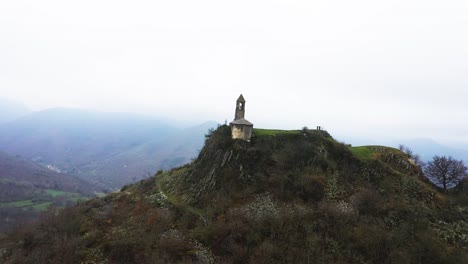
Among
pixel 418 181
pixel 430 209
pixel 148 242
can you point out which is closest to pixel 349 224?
pixel 430 209

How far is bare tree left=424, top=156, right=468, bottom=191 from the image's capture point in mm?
39125

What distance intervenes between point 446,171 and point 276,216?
78.5 ft

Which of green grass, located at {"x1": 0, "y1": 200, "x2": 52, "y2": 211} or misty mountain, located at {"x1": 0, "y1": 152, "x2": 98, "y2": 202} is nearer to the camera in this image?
green grass, located at {"x1": 0, "y1": 200, "x2": 52, "y2": 211}

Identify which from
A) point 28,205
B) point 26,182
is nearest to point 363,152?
point 28,205

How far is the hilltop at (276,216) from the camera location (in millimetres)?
29125

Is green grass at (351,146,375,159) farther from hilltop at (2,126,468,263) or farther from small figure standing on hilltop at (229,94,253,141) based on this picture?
small figure standing on hilltop at (229,94,253,141)

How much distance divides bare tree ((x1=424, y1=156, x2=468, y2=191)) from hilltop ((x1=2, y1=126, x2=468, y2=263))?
1.80 m

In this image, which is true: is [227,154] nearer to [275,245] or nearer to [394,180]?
[275,245]

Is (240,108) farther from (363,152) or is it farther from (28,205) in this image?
(28,205)

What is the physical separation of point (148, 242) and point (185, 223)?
5033mm

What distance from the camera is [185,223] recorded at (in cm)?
3625

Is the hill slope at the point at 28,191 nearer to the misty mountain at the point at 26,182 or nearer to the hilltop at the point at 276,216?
the misty mountain at the point at 26,182

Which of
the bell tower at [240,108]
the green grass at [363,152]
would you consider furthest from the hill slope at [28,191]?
the green grass at [363,152]

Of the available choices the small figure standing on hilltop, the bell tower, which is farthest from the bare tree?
the bell tower
